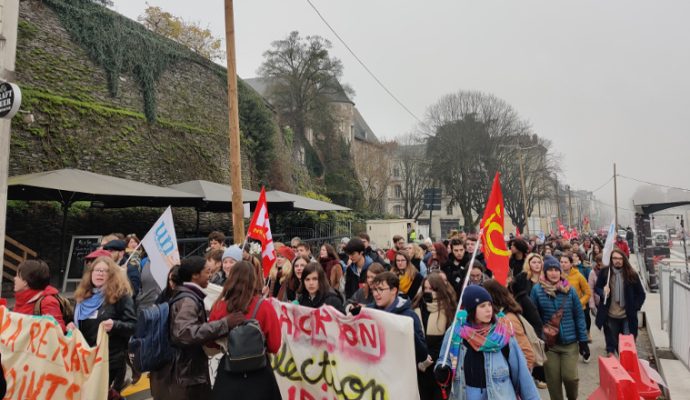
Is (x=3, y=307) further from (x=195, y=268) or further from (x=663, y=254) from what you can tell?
(x=663, y=254)

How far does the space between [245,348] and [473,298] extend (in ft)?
5.51

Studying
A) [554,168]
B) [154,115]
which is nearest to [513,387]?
[154,115]

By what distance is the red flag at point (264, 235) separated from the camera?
7121 mm

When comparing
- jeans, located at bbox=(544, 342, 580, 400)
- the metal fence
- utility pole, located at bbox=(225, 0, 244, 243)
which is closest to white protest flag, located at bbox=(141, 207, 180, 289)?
utility pole, located at bbox=(225, 0, 244, 243)

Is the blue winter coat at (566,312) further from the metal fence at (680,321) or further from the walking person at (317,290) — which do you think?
the metal fence at (680,321)

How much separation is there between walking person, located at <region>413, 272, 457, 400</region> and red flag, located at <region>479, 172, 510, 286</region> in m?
1.03

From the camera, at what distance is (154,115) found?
20500 mm

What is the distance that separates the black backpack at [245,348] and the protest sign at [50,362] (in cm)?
156

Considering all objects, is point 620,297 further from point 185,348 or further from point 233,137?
point 233,137

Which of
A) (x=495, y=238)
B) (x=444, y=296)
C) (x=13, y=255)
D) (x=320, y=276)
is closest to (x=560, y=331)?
(x=495, y=238)

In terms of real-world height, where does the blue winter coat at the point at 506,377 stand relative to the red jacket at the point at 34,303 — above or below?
below

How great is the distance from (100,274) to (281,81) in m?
41.6

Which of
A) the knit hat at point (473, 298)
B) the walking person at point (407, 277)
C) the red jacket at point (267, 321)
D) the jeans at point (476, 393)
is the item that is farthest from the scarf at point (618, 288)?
the red jacket at point (267, 321)

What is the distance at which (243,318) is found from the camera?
323 cm
